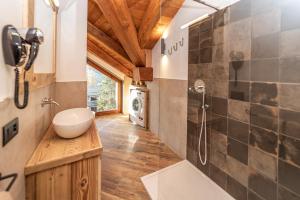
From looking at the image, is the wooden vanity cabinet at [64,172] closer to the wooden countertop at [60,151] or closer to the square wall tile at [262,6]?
the wooden countertop at [60,151]

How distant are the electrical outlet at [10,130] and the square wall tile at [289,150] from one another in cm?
161

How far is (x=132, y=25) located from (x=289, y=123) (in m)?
2.71

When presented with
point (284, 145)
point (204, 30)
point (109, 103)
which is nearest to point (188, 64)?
point (204, 30)

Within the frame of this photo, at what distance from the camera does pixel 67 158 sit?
3.89ft

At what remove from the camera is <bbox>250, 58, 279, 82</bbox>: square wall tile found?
1.36m

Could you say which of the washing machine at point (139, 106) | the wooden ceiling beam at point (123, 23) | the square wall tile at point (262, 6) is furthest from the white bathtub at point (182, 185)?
the wooden ceiling beam at point (123, 23)

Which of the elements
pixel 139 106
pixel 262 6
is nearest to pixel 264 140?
pixel 262 6

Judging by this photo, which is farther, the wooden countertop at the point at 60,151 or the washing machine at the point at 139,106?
the washing machine at the point at 139,106

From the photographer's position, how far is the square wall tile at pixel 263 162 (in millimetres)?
1390

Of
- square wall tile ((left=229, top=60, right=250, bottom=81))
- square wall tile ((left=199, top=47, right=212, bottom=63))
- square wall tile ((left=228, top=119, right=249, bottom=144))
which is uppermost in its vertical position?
square wall tile ((left=199, top=47, right=212, bottom=63))

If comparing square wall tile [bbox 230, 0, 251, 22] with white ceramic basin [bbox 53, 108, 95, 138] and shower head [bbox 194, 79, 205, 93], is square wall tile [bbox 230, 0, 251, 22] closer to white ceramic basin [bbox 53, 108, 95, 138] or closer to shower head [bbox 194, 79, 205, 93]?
shower head [bbox 194, 79, 205, 93]

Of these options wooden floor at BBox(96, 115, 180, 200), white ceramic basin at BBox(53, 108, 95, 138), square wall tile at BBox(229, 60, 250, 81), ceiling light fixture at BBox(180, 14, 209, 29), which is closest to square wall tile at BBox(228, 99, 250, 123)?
square wall tile at BBox(229, 60, 250, 81)

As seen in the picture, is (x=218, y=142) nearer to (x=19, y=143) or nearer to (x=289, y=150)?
(x=289, y=150)

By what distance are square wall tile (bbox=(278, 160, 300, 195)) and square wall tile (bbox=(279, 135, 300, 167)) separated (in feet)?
0.13
